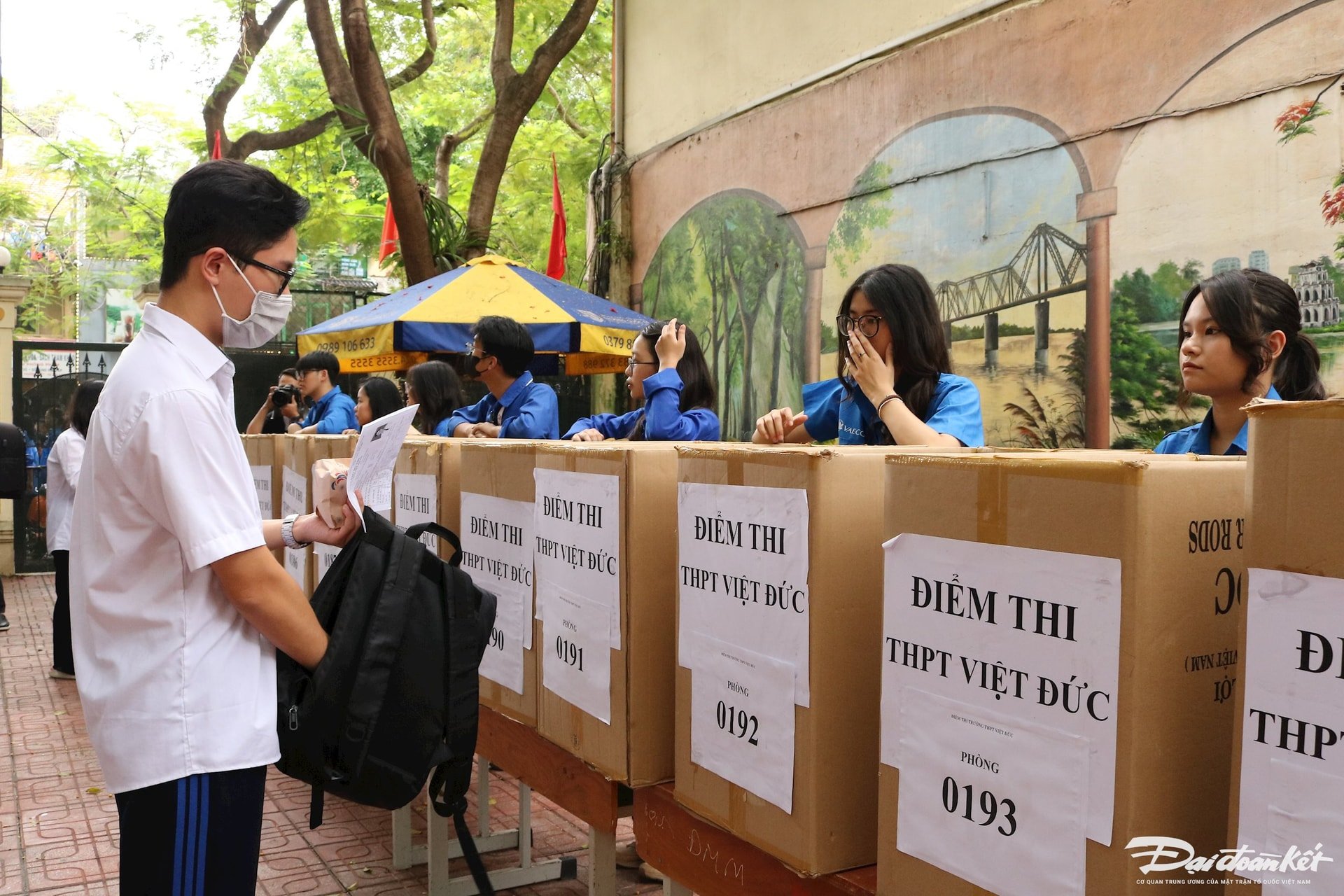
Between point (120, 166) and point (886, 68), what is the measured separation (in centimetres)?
1636

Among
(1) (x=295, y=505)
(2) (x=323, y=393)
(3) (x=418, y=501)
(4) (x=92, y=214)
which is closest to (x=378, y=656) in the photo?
(3) (x=418, y=501)

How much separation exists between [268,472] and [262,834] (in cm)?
146

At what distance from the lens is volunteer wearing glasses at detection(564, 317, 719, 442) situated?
168 inches

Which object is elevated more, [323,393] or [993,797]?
[323,393]

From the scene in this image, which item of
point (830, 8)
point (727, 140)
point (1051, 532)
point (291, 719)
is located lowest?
point (291, 719)

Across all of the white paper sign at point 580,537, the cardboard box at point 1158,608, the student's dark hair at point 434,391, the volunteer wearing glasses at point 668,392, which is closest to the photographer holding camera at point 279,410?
the student's dark hair at point 434,391

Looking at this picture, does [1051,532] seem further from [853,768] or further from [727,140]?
[727,140]

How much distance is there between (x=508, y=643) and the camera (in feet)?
8.59

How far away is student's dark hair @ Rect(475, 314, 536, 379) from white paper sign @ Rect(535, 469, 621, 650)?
251 centimetres

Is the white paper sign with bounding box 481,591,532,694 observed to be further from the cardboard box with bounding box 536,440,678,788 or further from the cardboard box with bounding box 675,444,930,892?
the cardboard box with bounding box 675,444,930,892

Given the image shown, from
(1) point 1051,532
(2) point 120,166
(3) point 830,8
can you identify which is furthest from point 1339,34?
(2) point 120,166

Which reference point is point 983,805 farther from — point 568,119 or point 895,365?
point 568,119

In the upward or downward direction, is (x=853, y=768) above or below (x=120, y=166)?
below

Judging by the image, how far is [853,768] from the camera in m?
1.67
